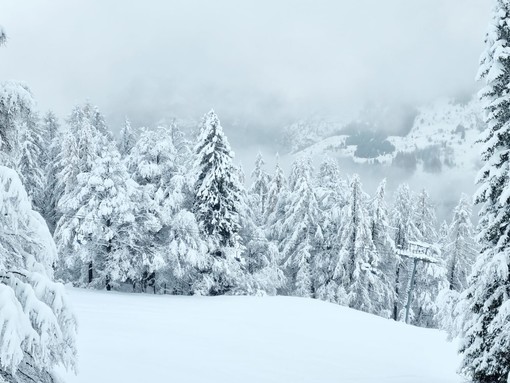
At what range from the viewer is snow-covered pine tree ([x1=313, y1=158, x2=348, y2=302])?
34.5 m

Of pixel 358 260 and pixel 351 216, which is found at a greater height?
pixel 351 216

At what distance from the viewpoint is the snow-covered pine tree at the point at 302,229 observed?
33.8m

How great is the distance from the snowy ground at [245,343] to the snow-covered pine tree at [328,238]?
981 cm

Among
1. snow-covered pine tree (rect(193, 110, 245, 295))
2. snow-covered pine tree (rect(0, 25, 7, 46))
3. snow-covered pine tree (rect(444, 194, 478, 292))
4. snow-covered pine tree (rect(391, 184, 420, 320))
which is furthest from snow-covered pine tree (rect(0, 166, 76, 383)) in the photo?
snow-covered pine tree (rect(444, 194, 478, 292))

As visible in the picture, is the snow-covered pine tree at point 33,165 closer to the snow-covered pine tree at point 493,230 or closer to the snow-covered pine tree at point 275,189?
the snow-covered pine tree at point 275,189

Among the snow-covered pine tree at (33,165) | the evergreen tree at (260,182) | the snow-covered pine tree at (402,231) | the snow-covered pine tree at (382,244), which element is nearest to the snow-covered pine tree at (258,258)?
the snow-covered pine tree at (382,244)

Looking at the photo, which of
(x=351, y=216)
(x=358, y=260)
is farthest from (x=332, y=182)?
(x=358, y=260)

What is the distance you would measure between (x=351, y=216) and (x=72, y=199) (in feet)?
66.6

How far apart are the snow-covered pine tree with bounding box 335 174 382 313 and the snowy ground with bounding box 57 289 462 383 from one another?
8.66 meters

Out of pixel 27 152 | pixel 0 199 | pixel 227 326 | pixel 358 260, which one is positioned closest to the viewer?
pixel 0 199

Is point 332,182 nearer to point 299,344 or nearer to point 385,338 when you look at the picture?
point 385,338

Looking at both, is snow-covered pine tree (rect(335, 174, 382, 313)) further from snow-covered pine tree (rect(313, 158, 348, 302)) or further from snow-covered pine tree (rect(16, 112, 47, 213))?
snow-covered pine tree (rect(16, 112, 47, 213))

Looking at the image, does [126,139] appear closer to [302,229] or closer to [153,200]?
[153,200]

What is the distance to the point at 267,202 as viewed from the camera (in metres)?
40.7
